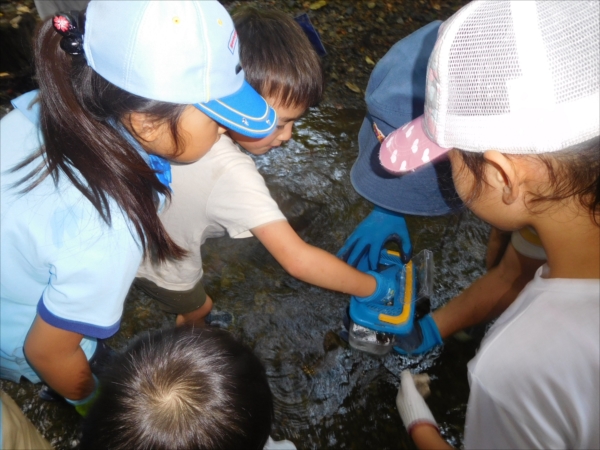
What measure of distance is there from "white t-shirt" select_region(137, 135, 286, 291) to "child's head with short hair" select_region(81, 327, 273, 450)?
1.18 ft

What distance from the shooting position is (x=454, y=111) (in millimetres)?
799

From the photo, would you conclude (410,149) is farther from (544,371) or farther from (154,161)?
(154,161)

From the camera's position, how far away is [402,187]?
5.58 ft

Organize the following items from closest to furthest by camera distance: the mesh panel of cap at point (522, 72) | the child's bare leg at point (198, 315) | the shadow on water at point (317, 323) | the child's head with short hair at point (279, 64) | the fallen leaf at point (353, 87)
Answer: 1. the mesh panel of cap at point (522, 72)
2. the child's head with short hair at point (279, 64)
3. the shadow on water at point (317, 323)
4. the child's bare leg at point (198, 315)
5. the fallen leaf at point (353, 87)

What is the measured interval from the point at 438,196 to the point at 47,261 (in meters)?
1.32

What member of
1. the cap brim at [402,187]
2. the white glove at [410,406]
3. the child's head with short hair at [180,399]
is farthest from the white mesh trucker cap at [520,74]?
the white glove at [410,406]

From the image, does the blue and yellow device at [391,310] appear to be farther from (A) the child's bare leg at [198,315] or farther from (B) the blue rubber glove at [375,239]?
(A) the child's bare leg at [198,315]

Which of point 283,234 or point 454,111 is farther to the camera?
point 283,234

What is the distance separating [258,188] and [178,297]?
26.7 inches

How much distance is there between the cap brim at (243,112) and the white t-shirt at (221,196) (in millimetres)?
172

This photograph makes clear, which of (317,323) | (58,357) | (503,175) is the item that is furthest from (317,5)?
(58,357)

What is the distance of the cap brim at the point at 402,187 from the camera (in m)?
1.64

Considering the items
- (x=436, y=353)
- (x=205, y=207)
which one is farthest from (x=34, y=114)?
(x=436, y=353)

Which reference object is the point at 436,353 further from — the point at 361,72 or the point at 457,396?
the point at 361,72
